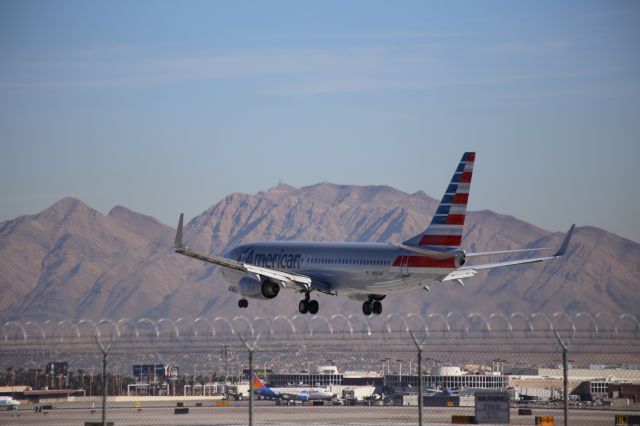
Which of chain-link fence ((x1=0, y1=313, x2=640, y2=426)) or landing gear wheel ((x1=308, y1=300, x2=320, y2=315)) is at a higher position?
landing gear wheel ((x1=308, y1=300, x2=320, y2=315))

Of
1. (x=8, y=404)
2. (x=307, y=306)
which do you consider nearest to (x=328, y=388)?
(x=8, y=404)

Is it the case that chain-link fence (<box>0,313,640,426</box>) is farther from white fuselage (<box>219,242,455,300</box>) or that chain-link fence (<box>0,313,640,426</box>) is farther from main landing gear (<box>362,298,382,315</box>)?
white fuselage (<box>219,242,455,300</box>)

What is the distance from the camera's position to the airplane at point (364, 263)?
96.4 m

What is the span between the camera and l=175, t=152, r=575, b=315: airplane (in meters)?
96.4

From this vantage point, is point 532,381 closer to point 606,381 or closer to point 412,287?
point 606,381

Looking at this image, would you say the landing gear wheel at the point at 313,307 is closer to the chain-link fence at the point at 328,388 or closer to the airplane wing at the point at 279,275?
the airplane wing at the point at 279,275

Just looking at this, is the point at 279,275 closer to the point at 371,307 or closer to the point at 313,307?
the point at 313,307

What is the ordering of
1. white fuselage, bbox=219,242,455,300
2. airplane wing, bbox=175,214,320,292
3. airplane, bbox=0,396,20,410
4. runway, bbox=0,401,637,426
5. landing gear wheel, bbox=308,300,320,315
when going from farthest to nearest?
1. airplane, bbox=0,396,20,410
2. landing gear wheel, bbox=308,300,320,315
3. airplane wing, bbox=175,214,320,292
4. white fuselage, bbox=219,242,455,300
5. runway, bbox=0,401,637,426

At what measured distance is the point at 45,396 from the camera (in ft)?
504

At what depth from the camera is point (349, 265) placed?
10406 cm

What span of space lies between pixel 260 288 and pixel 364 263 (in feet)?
27.5

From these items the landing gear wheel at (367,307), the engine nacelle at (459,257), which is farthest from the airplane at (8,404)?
the engine nacelle at (459,257)

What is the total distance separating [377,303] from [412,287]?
719 cm

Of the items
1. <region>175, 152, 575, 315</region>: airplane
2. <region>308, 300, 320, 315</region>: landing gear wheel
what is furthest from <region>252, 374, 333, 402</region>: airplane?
<region>308, 300, 320, 315</region>: landing gear wheel
